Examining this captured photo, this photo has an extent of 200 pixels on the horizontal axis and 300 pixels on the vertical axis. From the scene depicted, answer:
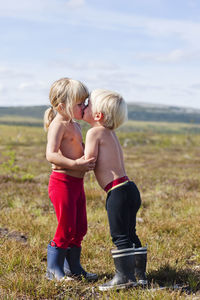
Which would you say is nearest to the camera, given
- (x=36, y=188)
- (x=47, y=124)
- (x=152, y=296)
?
(x=152, y=296)

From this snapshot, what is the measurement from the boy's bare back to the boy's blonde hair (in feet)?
0.39

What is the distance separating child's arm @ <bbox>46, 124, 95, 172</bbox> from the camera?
11.1ft

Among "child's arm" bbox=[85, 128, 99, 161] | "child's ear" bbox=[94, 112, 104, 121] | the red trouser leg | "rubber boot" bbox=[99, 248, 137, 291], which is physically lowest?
"rubber boot" bbox=[99, 248, 137, 291]

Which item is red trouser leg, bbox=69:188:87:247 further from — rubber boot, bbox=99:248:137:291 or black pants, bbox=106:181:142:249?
rubber boot, bbox=99:248:137:291

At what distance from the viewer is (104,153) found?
11.2 ft

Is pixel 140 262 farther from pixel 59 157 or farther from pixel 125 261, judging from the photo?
pixel 59 157

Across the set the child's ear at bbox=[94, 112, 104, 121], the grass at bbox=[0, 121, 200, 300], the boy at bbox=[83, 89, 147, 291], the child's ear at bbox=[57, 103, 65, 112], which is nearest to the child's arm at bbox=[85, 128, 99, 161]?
the boy at bbox=[83, 89, 147, 291]

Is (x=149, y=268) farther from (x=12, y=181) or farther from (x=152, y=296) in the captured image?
(x=12, y=181)

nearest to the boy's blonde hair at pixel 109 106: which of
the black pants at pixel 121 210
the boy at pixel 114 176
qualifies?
the boy at pixel 114 176

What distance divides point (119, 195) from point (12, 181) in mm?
7703

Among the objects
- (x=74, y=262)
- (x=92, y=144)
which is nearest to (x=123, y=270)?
(x=74, y=262)

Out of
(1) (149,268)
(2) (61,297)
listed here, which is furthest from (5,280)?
(1) (149,268)

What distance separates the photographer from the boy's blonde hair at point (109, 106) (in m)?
3.25

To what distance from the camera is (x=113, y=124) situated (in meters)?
3.36
